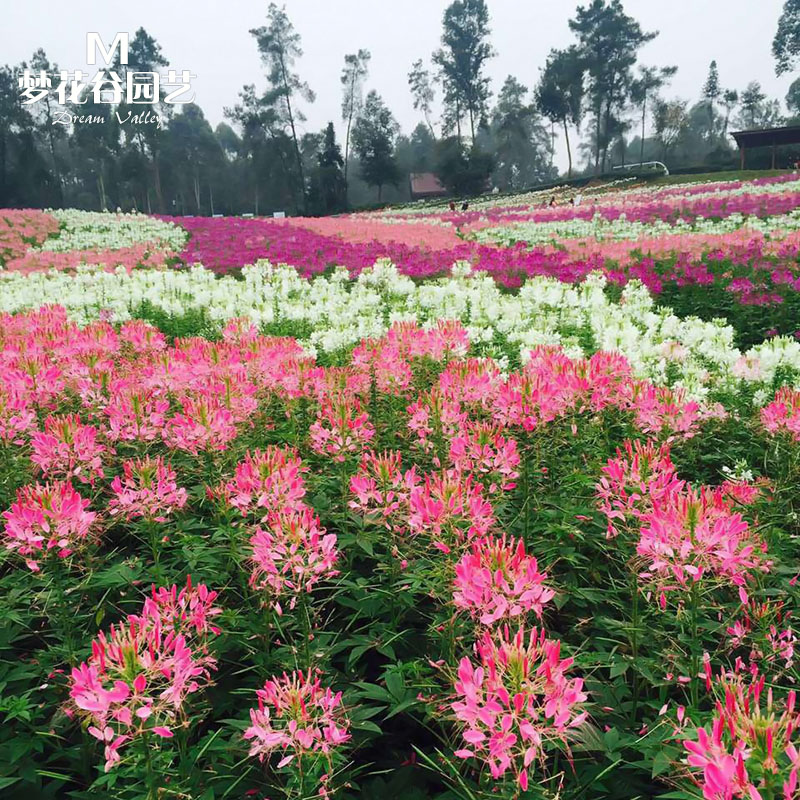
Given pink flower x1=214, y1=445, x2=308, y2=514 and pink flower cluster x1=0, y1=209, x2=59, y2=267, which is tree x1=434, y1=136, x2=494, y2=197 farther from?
pink flower x1=214, y1=445, x2=308, y2=514

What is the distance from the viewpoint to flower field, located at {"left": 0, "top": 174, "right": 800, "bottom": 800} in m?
1.48

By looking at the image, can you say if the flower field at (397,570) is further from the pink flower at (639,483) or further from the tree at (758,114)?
the tree at (758,114)

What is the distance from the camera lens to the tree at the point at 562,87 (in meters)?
56.0

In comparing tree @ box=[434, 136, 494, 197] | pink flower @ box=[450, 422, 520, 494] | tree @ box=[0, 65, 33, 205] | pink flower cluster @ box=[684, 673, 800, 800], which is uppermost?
tree @ box=[0, 65, 33, 205]

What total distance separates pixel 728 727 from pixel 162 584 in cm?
215

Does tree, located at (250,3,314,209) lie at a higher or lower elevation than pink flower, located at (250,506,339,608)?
higher

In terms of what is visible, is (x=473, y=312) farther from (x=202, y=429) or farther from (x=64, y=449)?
(x=64, y=449)

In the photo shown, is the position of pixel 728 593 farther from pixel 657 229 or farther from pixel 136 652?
pixel 657 229

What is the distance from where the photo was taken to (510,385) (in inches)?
123

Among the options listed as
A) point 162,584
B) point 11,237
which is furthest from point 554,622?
point 11,237

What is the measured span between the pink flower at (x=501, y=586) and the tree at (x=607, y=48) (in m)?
61.8

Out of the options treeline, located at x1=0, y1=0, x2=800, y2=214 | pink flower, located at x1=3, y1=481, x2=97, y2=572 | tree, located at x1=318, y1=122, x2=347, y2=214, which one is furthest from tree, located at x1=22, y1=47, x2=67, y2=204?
pink flower, located at x1=3, y1=481, x2=97, y2=572

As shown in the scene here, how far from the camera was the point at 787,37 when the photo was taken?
2266 inches

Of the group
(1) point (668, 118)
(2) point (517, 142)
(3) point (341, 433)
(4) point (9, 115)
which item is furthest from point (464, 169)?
(3) point (341, 433)
